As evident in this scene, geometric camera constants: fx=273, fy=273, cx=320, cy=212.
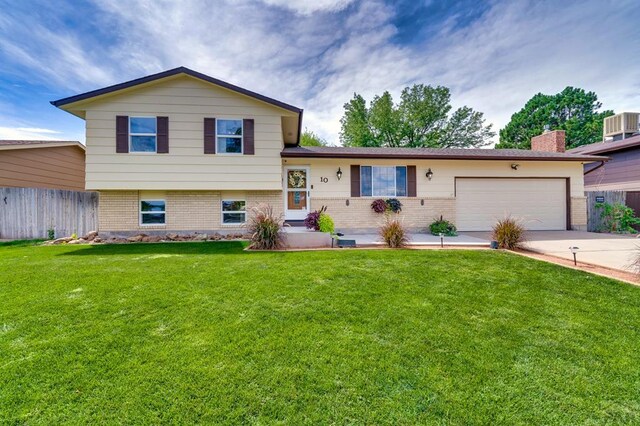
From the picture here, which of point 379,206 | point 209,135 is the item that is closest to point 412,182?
point 379,206

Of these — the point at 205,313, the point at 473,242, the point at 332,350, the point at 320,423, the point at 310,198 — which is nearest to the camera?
the point at 320,423

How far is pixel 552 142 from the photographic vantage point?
1357 cm

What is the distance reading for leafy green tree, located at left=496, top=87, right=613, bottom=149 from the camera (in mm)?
30406

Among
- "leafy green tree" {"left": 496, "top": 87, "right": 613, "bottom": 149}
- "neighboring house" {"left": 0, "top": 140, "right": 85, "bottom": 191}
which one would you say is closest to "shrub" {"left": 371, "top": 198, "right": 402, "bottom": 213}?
"neighboring house" {"left": 0, "top": 140, "right": 85, "bottom": 191}

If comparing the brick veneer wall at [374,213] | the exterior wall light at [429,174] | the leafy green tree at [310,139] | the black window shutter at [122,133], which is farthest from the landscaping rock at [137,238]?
the leafy green tree at [310,139]

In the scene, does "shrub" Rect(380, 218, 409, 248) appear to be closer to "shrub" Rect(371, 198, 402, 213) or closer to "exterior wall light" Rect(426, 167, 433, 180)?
"shrub" Rect(371, 198, 402, 213)

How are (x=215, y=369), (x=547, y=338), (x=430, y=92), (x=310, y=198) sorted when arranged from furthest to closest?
(x=430, y=92) < (x=310, y=198) < (x=547, y=338) < (x=215, y=369)

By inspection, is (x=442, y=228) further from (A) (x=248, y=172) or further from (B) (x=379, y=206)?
(A) (x=248, y=172)

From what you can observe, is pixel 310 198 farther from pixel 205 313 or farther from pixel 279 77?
pixel 205 313

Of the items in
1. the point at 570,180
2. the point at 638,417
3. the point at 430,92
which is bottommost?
the point at 638,417

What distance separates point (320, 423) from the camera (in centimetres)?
181

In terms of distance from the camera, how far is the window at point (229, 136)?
9.78m

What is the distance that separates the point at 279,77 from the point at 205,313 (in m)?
12.8

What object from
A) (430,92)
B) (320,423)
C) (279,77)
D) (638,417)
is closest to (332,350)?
(320,423)
